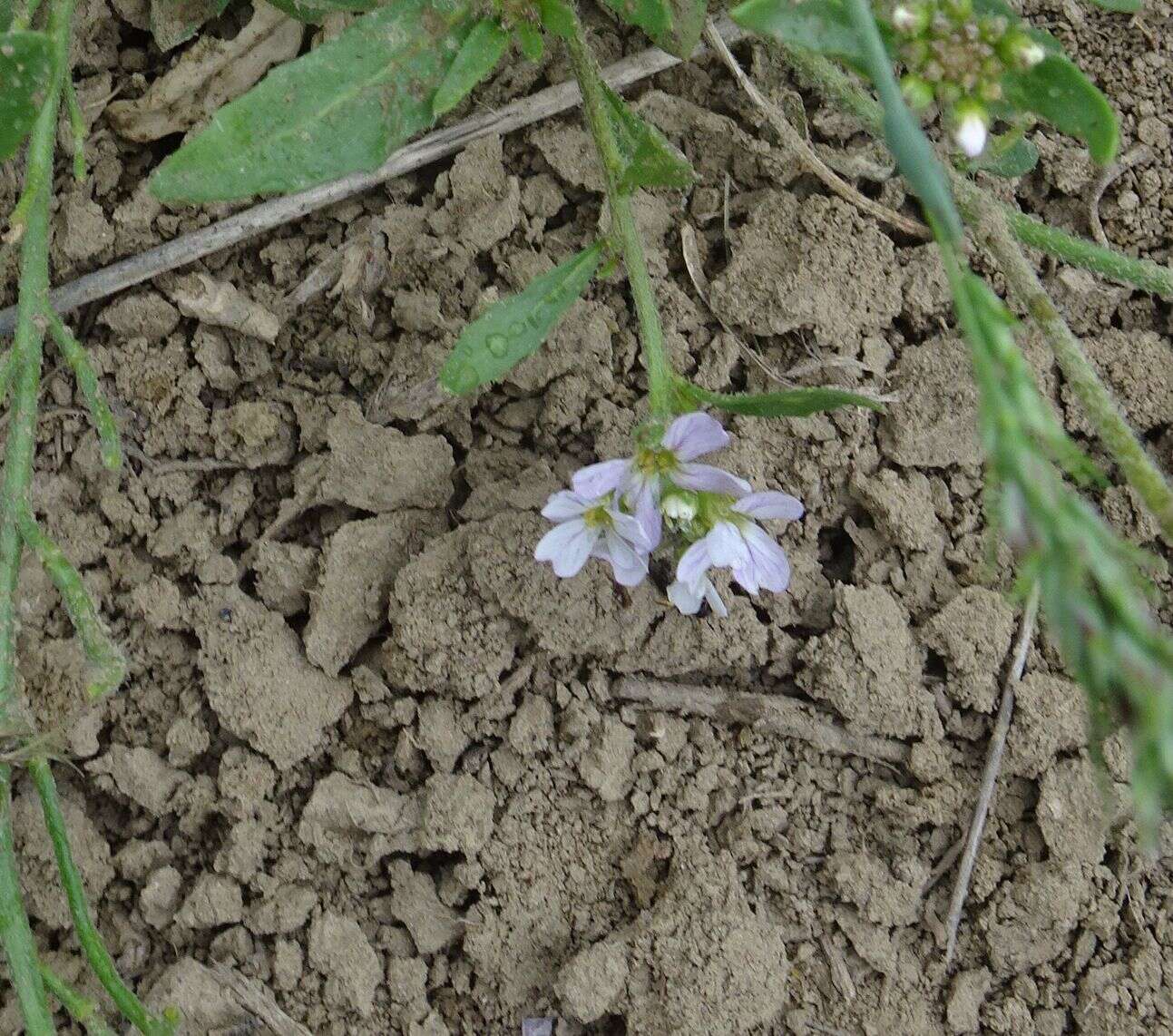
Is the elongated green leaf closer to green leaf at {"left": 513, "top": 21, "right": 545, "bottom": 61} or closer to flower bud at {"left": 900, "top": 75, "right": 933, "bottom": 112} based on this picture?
green leaf at {"left": 513, "top": 21, "right": 545, "bottom": 61}

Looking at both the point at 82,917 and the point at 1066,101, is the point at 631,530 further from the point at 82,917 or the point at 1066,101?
the point at 82,917

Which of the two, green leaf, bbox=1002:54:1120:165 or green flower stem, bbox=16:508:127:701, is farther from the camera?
green flower stem, bbox=16:508:127:701

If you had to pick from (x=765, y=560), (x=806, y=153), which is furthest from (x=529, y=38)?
(x=765, y=560)

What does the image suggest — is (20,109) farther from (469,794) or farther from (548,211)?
(469,794)

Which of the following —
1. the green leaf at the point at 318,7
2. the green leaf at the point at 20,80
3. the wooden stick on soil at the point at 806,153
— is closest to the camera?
the green leaf at the point at 20,80

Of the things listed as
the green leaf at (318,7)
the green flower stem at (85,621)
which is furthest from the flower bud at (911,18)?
the green flower stem at (85,621)

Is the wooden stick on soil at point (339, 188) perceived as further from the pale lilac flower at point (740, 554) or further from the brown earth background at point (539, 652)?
the pale lilac flower at point (740, 554)

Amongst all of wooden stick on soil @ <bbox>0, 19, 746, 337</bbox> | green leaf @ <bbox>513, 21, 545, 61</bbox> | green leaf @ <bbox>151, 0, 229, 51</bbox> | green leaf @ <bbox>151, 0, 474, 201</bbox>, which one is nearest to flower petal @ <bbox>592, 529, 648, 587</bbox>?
green leaf @ <bbox>151, 0, 474, 201</bbox>
